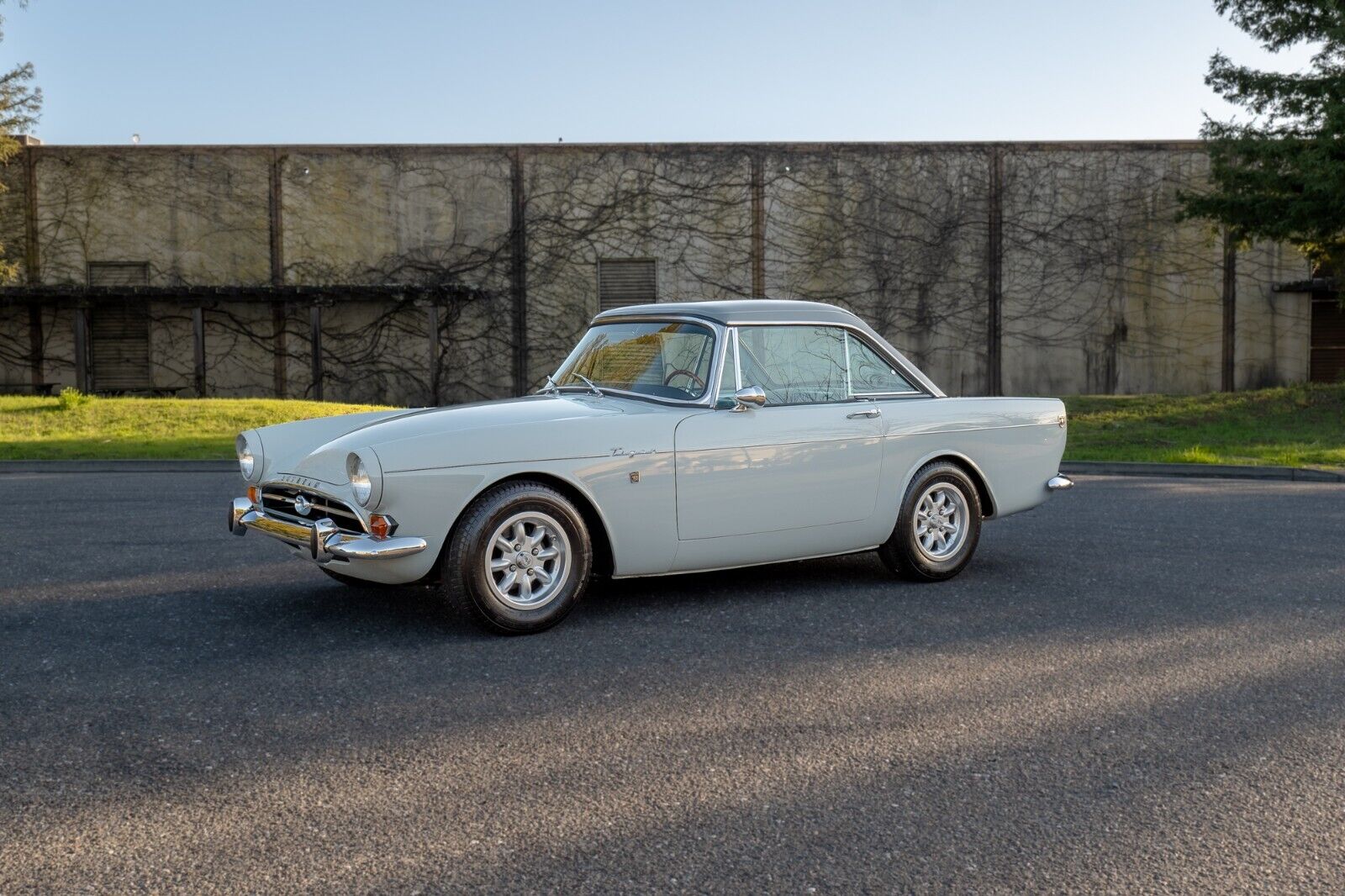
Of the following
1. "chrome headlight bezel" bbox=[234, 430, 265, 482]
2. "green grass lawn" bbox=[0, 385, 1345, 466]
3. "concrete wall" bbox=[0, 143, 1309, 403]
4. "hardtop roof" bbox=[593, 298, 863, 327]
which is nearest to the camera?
"chrome headlight bezel" bbox=[234, 430, 265, 482]

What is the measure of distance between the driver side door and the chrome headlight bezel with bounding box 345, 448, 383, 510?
1.43 meters

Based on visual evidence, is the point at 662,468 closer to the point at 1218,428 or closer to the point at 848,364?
the point at 848,364

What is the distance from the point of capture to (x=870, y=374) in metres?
7.06

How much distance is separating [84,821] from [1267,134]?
69.9ft

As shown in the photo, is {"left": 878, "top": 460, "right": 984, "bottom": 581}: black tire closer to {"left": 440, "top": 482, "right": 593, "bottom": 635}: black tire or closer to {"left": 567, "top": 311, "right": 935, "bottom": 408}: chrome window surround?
{"left": 567, "top": 311, "right": 935, "bottom": 408}: chrome window surround

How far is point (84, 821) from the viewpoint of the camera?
11.6 feet

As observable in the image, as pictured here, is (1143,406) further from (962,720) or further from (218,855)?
(218,855)

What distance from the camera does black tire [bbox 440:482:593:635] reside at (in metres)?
5.57

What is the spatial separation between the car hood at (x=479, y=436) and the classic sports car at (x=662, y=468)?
0.03ft

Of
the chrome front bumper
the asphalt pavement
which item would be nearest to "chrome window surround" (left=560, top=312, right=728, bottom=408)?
the asphalt pavement

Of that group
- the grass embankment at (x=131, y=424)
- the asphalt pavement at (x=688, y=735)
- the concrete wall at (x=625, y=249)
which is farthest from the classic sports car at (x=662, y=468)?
the concrete wall at (x=625, y=249)

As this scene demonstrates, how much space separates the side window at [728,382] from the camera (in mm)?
6391

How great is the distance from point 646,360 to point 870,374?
49.3 inches

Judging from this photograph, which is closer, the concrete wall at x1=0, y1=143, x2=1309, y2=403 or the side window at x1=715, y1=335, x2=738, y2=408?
the side window at x1=715, y1=335, x2=738, y2=408
